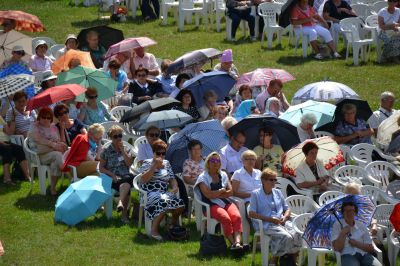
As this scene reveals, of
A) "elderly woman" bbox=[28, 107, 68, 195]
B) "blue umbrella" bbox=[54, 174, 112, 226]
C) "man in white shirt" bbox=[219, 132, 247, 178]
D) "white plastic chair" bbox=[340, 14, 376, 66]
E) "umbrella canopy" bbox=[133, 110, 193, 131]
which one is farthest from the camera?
"white plastic chair" bbox=[340, 14, 376, 66]

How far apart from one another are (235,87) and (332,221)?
22.7ft

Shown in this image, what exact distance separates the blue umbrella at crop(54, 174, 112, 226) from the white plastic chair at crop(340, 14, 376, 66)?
875cm

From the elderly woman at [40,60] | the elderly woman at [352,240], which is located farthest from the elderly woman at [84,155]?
the elderly woman at [40,60]

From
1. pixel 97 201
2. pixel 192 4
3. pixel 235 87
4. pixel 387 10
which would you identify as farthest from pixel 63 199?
pixel 192 4

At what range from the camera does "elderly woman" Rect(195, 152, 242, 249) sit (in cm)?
1406

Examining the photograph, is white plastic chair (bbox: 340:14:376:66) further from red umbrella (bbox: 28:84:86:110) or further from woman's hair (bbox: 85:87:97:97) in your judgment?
red umbrella (bbox: 28:84:86:110)

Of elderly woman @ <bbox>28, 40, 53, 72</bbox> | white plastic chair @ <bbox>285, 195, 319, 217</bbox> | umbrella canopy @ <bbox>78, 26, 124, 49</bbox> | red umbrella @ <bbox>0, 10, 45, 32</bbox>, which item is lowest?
white plastic chair @ <bbox>285, 195, 319, 217</bbox>

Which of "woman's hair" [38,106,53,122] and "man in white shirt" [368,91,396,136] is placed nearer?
"woman's hair" [38,106,53,122]

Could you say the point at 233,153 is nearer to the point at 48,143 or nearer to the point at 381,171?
the point at 381,171

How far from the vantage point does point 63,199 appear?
1496cm

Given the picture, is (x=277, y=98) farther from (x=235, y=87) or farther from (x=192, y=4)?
(x=192, y=4)

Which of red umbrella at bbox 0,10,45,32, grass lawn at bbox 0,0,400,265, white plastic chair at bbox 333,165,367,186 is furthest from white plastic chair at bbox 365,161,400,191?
red umbrella at bbox 0,10,45,32

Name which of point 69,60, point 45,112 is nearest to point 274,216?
point 45,112

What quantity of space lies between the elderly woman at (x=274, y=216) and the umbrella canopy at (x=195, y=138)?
1827 millimetres
